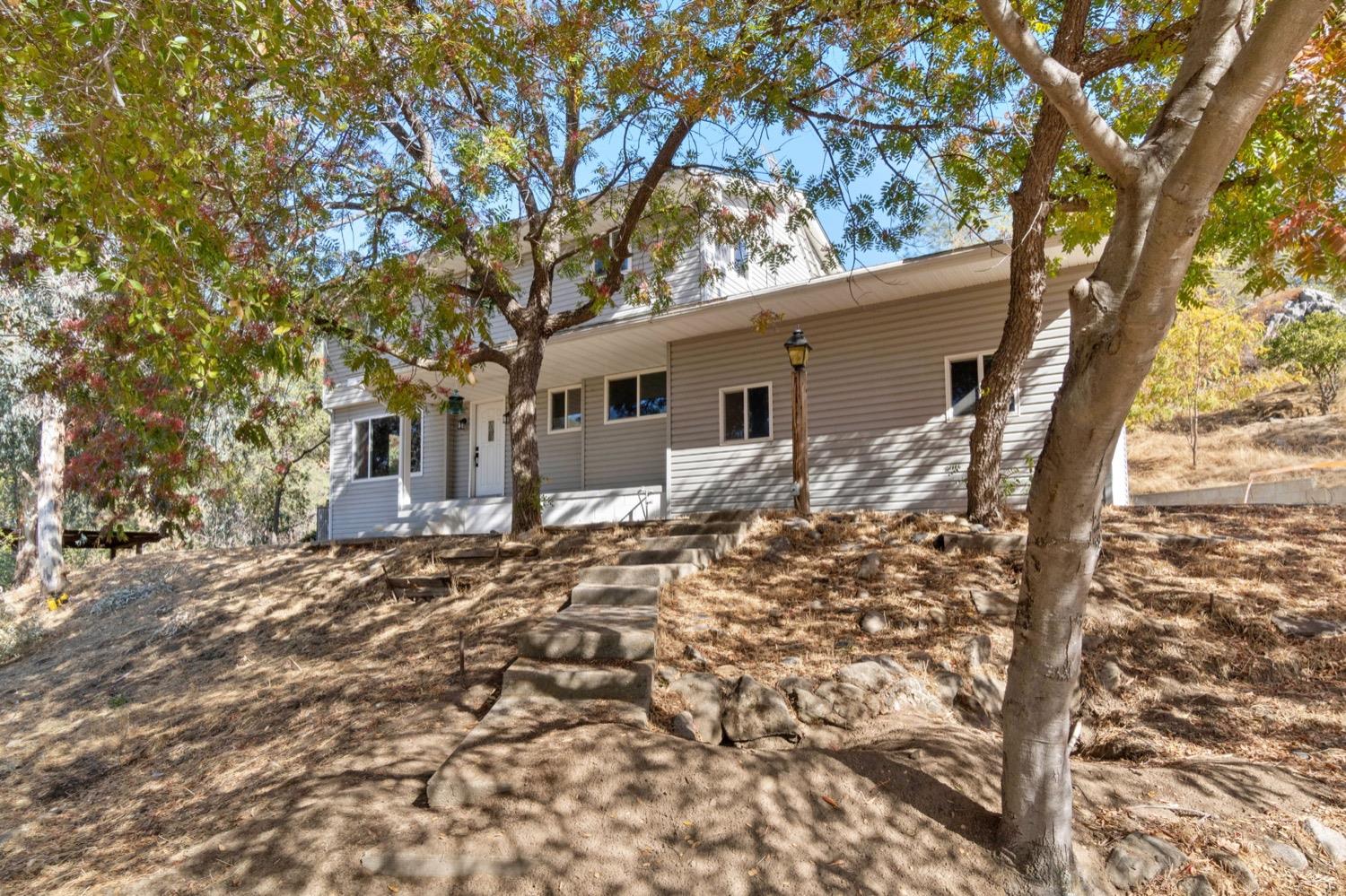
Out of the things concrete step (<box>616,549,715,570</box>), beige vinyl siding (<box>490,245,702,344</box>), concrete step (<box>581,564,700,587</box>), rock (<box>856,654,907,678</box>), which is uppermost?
beige vinyl siding (<box>490,245,702,344</box>)

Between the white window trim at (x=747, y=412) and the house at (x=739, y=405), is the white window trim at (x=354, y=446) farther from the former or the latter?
the white window trim at (x=747, y=412)

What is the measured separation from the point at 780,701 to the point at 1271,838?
8.09 feet

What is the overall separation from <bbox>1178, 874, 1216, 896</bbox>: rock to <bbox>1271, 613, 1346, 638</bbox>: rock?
3.46 meters

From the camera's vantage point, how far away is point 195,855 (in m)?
3.66

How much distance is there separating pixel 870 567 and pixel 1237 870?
420 centimetres

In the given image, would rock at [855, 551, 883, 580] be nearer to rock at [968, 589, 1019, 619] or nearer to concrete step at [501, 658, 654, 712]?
rock at [968, 589, 1019, 619]

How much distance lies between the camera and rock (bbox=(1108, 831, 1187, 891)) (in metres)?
3.52

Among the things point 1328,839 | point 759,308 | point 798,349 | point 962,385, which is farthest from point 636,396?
point 1328,839

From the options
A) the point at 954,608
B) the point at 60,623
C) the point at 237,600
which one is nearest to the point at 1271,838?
the point at 954,608

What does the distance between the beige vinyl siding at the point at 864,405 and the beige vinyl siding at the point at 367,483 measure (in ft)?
20.6

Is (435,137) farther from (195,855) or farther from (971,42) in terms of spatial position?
(195,855)

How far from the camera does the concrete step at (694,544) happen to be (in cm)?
852

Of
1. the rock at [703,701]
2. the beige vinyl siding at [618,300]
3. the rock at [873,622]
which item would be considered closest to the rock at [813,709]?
the rock at [703,701]

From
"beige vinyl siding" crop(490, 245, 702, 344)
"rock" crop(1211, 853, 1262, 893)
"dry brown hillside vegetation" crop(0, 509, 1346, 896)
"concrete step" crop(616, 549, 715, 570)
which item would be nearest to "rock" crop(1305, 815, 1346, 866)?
"dry brown hillside vegetation" crop(0, 509, 1346, 896)
